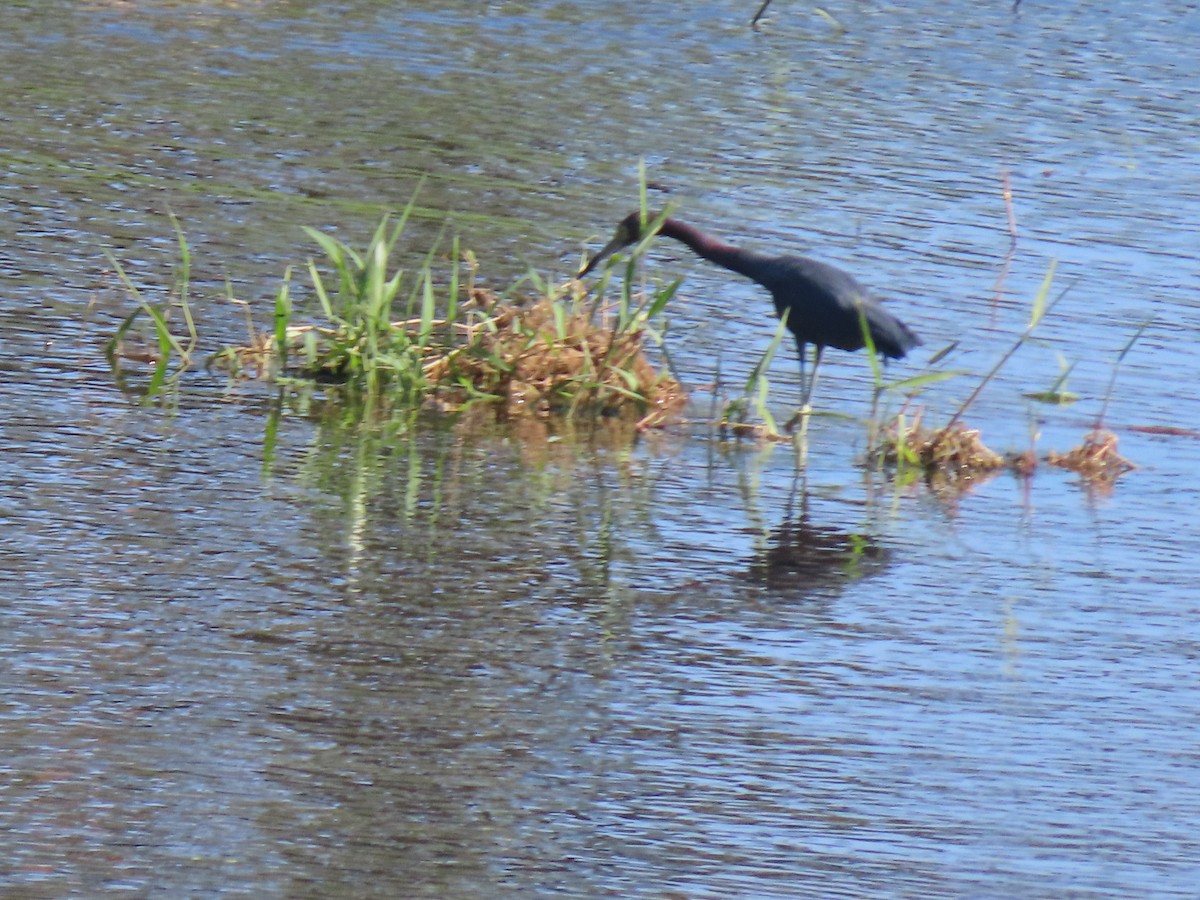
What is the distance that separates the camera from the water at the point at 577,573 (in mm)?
4594

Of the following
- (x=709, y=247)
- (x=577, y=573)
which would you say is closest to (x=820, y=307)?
(x=709, y=247)

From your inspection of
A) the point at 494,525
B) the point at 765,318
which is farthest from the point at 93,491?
the point at 765,318

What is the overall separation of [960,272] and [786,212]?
1.25 metres

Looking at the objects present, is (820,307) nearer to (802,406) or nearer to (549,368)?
(802,406)

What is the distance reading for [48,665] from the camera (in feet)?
17.1

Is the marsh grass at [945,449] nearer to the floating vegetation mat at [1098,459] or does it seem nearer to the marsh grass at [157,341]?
the floating vegetation mat at [1098,459]

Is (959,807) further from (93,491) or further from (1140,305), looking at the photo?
(1140,305)

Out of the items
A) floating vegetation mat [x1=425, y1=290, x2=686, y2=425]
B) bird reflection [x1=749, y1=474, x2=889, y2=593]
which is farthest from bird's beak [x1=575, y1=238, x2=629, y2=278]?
bird reflection [x1=749, y1=474, x2=889, y2=593]

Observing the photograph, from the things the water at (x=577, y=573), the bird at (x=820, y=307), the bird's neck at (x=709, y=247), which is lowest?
the water at (x=577, y=573)

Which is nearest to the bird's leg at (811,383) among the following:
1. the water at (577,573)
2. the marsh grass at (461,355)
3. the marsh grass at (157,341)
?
the water at (577,573)

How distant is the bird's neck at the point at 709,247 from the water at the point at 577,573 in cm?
45

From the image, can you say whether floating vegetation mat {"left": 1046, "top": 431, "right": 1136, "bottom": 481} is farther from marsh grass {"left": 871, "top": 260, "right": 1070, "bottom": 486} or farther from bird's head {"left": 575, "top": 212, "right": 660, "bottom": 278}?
bird's head {"left": 575, "top": 212, "right": 660, "bottom": 278}

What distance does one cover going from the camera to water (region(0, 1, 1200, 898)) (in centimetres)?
459

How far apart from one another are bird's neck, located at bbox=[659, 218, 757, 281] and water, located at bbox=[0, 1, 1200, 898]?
1.48ft
